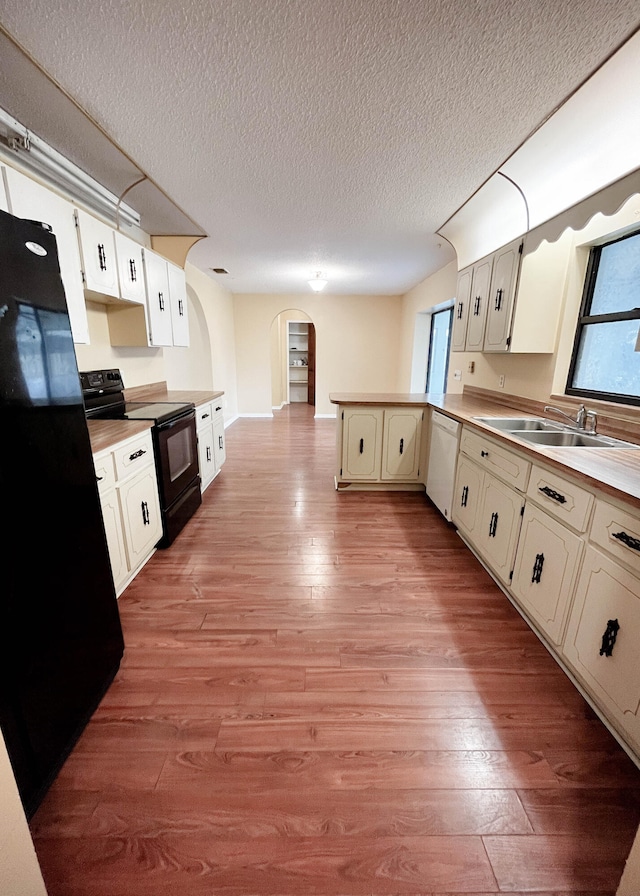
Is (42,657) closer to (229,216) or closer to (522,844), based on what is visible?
(522,844)

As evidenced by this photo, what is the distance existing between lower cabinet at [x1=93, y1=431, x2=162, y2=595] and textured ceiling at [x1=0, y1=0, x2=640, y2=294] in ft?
5.39

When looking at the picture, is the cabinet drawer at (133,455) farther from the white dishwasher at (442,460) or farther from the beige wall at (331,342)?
the beige wall at (331,342)

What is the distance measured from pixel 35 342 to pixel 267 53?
1443 millimetres

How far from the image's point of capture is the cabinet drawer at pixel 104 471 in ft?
5.54

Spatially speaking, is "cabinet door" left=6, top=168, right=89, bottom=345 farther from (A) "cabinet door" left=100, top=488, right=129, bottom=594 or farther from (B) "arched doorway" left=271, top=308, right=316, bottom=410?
(B) "arched doorway" left=271, top=308, right=316, bottom=410

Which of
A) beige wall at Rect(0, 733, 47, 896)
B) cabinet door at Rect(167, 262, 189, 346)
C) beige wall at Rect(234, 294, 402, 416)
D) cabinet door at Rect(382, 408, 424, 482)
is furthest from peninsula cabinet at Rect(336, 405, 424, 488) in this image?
beige wall at Rect(234, 294, 402, 416)

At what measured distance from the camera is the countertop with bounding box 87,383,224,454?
1.82 meters

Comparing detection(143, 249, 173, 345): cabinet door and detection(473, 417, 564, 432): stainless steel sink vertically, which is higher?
detection(143, 249, 173, 345): cabinet door

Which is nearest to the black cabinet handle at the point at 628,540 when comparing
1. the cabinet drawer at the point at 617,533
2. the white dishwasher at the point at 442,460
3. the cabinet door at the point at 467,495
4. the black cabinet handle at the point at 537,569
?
the cabinet drawer at the point at 617,533

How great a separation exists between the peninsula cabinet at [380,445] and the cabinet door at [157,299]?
1.78 m

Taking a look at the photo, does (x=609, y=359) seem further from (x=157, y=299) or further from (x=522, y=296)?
(x=157, y=299)

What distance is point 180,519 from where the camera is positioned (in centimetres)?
273

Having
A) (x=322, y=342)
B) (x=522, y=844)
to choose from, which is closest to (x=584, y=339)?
(x=522, y=844)

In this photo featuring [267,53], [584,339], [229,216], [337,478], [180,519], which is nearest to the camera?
[267,53]
